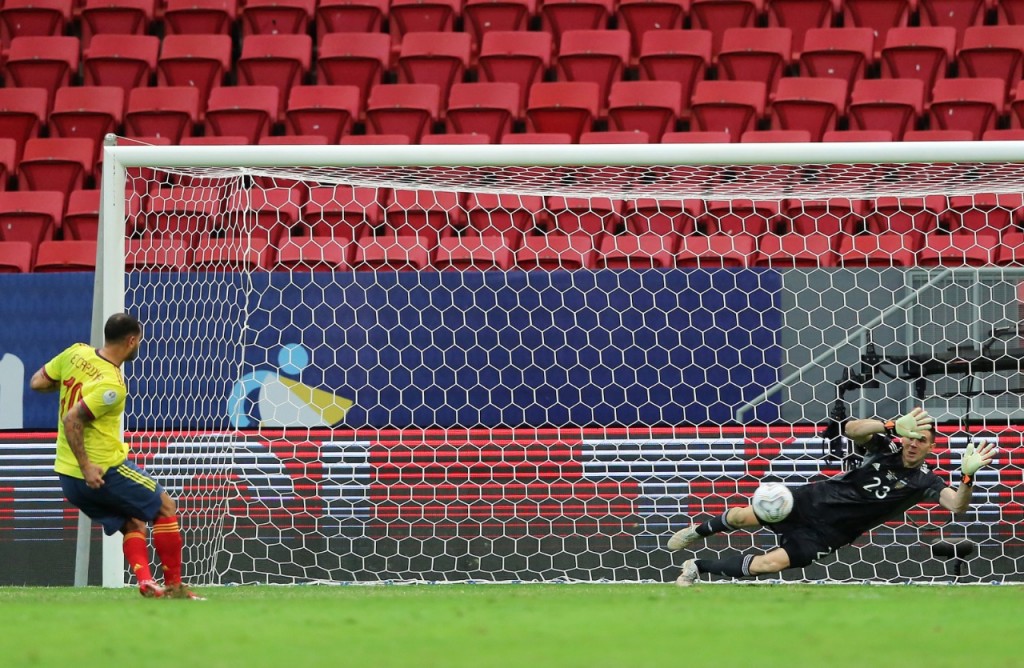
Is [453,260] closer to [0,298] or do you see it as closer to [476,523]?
[476,523]

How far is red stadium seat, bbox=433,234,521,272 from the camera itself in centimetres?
868

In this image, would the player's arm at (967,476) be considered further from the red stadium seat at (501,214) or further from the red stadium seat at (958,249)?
the red stadium seat at (501,214)

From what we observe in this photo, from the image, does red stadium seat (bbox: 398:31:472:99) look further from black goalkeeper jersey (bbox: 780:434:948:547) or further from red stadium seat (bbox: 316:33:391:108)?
black goalkeeper jersey (bbox: 780:434:948:547)

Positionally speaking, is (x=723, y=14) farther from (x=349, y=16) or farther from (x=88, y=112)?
(x=88, y=112)

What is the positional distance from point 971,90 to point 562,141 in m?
3.53

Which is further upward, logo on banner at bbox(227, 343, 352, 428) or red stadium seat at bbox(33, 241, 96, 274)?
red stadium seat at bbox(33, 241, 96, 274)

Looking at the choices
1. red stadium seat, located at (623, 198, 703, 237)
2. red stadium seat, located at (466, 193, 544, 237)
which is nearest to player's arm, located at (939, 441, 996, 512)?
red stadium seat, located at (623, 198, 703, 237)

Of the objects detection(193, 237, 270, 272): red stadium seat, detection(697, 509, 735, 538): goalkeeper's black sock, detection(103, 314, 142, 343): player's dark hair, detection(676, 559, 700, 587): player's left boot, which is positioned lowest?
detection(676, 559, 700, 587): player's left boot

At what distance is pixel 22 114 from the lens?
1163cm

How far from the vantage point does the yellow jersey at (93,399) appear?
5594 mm

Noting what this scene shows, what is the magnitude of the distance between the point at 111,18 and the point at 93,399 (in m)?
8.10

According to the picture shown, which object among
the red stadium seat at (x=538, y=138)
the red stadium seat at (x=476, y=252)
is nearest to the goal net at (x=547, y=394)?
the red stadium seat at (x=476, y=252)

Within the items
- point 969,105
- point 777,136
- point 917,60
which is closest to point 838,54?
point 917,60

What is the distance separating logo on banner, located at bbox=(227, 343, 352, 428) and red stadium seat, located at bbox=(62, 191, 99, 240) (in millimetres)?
3013
